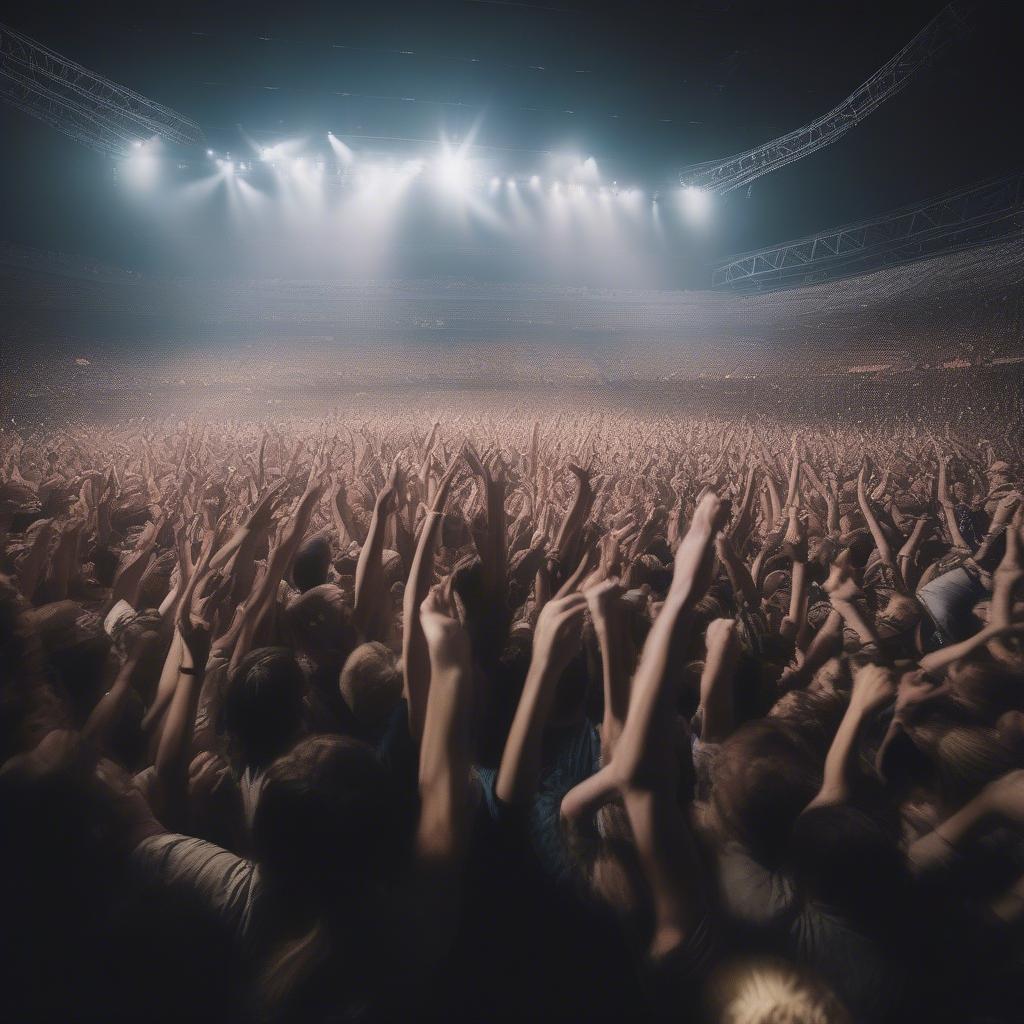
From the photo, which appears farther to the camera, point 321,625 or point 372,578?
point 372,578

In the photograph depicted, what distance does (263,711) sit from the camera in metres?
1.25

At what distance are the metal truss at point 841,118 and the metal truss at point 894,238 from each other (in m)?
2.69

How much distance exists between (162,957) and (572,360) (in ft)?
70.6

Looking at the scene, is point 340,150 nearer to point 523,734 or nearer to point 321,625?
point 321,625

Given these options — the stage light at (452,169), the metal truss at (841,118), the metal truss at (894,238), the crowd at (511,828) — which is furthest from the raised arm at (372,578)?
the stage light at (452,169)

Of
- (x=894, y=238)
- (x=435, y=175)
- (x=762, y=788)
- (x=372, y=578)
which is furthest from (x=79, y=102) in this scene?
(x=894, y=238)

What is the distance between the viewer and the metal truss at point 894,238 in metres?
11.0

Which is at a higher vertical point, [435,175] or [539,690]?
[435,175]

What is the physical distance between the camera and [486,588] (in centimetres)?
197

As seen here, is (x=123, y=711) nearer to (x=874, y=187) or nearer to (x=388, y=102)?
(x=874, y=187)

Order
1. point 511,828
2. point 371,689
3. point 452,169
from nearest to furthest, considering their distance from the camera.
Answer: point 511,828
point 371,689
point 452,169

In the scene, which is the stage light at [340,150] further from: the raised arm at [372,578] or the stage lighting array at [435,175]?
the raised arm at [372,578]

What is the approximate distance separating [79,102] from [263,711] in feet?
72.0

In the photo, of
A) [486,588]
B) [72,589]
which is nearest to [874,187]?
[486,588]
